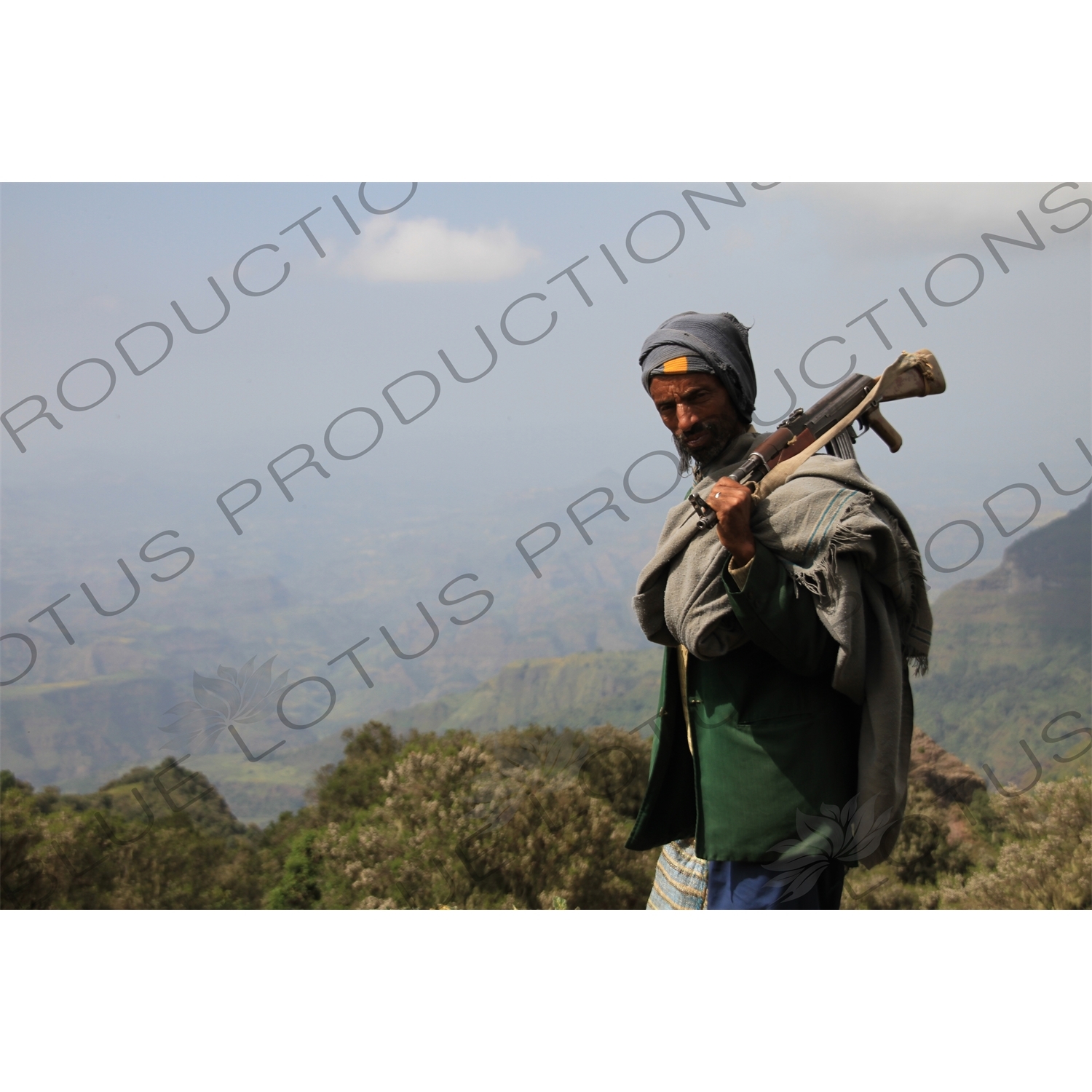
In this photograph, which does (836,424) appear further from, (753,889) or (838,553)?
(753,889)

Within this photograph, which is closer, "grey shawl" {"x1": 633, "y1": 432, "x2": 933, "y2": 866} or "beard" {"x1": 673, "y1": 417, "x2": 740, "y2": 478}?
"grey shawl" {"x1": 633, "y1": 432, "x2": 933, "y2": 866}

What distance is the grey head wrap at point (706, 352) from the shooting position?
6.76 ft

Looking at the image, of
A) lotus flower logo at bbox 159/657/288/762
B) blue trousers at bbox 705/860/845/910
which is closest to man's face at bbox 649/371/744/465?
blue trousers at bbox 705/860/845/910

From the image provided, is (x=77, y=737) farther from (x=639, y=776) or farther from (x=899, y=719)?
(x=899, y=719)

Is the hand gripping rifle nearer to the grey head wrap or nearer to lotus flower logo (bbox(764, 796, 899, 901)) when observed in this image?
the grey head wrap

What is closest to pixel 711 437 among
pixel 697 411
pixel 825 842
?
pixel 697 411

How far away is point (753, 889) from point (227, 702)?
2474 mm

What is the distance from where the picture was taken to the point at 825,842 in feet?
6.64

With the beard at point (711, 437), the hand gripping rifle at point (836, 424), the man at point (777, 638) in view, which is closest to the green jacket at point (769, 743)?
the man at point (777, 638)

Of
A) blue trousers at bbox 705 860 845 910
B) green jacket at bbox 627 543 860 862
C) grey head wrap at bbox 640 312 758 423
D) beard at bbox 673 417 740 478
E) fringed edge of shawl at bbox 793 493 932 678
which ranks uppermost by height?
grey head wrap at bbox 640 312 758 423

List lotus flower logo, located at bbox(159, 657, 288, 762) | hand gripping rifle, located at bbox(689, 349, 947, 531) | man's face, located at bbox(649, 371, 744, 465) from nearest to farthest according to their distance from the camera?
hand gripping rifle, located at bbox(689, 349, 947, 531), man's face, located at bbox(649, 371, 744, 465), lotus flower logo, located at bbox(159, 657, 288, 762)

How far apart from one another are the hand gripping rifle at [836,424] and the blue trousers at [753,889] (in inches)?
31.6

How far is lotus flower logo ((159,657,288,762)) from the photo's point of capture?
374 cm

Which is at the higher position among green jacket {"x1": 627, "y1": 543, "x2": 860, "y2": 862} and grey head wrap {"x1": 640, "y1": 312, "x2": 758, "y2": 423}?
grey head wrap {"x1": 640, "y1": 312, "x2": 758, "y2": 423}
